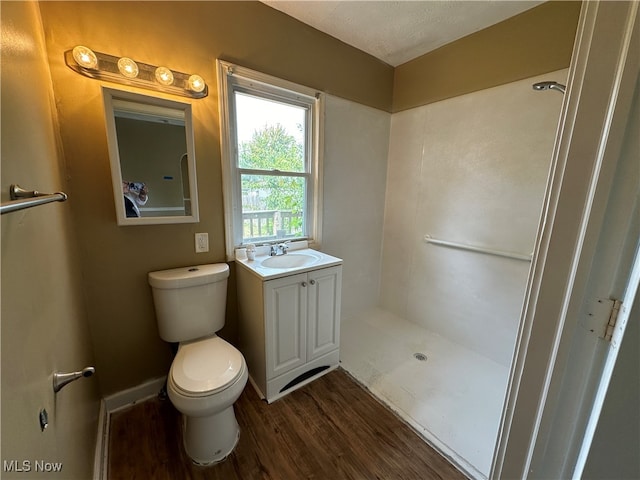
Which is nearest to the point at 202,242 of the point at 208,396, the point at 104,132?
the point at 104,132

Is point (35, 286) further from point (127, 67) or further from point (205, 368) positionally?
point (127, 67)

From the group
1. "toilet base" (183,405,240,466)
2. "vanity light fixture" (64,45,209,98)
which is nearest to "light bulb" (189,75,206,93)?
"vanity light fixture" (64,45,209,98)

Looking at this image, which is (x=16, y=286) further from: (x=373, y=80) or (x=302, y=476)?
Result: (x=373, y=80)

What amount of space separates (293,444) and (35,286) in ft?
4.36

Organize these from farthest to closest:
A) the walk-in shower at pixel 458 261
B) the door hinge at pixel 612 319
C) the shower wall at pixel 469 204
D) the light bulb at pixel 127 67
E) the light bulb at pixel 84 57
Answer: the shower wall at pixel 469 204 → the walk-in shower at pixel 458 261 → the light bulb at pixel 127 67 → the light bulb at pixel 84 57 → the door hinge at pixel 612 319

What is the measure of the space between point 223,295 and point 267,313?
1.08 ft

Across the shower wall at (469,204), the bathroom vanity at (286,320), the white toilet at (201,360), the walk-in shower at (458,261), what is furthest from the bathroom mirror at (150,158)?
the shower wall at (469,204)

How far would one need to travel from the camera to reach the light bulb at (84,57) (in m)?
1.18

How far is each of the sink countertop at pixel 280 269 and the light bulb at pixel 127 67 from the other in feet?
3.71

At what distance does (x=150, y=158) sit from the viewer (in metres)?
1.45

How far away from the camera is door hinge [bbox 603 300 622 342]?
518 millimetres

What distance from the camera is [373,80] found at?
2.34m

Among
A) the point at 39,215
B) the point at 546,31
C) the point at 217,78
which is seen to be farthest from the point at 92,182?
the point at 546,31

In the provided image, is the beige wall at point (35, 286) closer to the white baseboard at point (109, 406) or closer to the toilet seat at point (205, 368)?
the white baseboard at point (109, 406)
